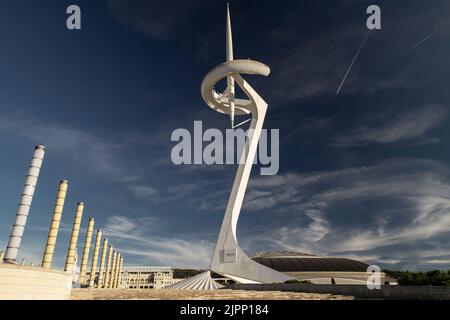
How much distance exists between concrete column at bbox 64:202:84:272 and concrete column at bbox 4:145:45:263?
38.8 feet

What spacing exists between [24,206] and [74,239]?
513 inches

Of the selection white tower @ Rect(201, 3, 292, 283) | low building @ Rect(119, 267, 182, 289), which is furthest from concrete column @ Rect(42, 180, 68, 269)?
low building @ Rect(119, 267, 182, 289)

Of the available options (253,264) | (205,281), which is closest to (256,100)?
(253,264)

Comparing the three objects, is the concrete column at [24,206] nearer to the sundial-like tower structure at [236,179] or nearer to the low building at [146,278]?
the sundial-like tower structure at [236,179]

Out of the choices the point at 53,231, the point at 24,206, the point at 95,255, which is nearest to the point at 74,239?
the point at 53,231

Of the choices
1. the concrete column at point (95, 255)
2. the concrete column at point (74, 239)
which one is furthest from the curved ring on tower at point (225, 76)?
the concrete column at point (95, 255)

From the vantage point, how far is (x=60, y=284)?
17.9 m

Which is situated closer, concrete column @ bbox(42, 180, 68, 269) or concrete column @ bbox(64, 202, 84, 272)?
concrete column @ bbox(42, 180, 68, 269)

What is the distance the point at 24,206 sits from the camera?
2266 centimetres

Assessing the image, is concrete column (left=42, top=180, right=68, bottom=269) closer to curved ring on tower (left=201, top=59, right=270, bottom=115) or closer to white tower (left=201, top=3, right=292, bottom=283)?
white tower (left=201, top=3, right=292, bottom=283)

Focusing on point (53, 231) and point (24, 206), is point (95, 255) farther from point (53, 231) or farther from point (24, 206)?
point (24, 206)

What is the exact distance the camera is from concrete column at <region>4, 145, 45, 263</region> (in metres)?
21.8
